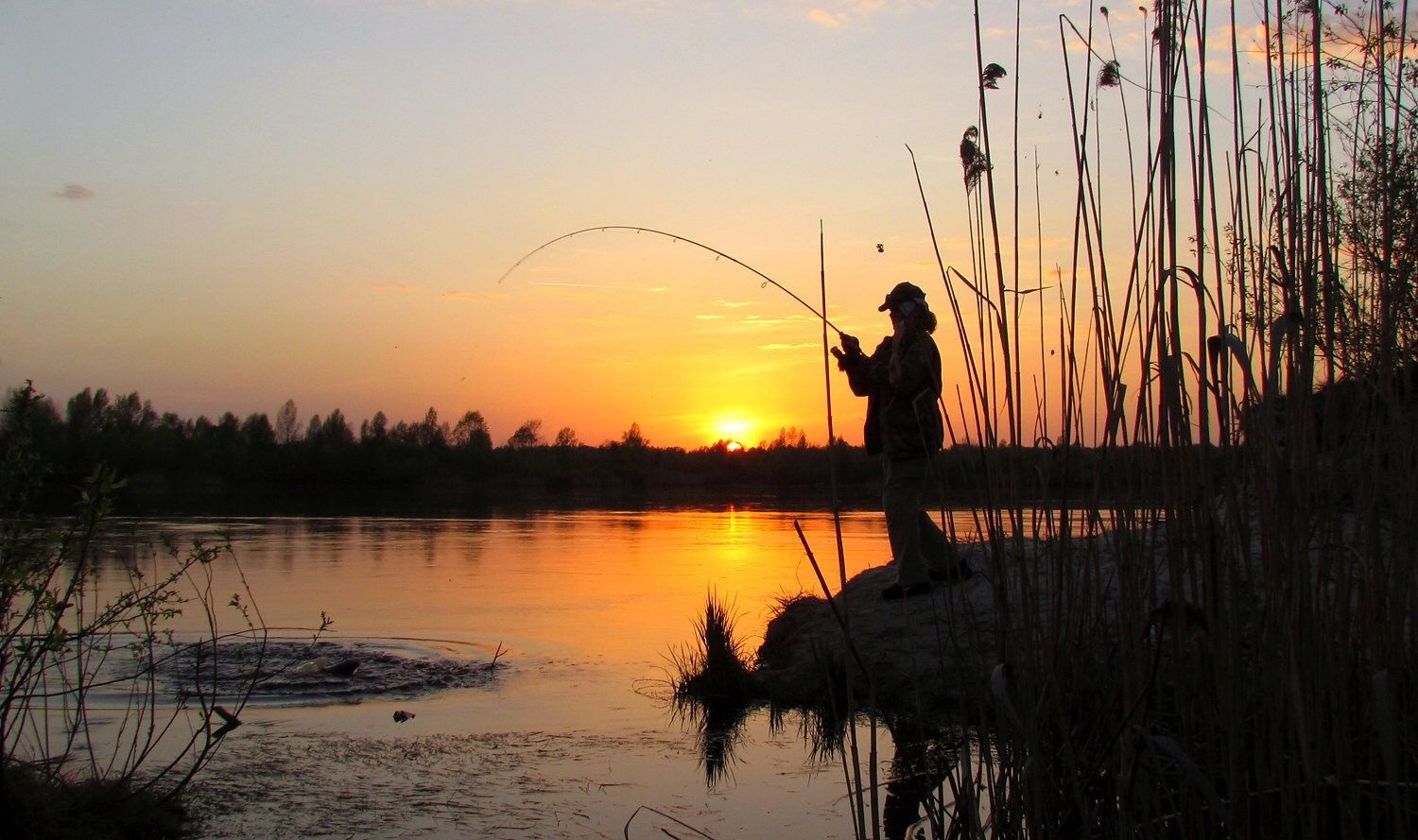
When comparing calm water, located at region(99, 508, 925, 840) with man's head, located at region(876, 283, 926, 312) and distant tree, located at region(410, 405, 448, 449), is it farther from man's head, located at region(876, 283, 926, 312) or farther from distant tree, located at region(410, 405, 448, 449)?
distant tree, located at region(410, 405, 448, 449)

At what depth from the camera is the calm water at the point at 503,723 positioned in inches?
149

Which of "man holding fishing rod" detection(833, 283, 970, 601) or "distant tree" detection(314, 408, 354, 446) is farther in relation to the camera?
"distant tree" detection(314, 408, 354, 446)

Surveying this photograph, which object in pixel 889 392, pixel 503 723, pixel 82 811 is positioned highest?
pixel 889 392

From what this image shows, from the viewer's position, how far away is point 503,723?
526 centimetres

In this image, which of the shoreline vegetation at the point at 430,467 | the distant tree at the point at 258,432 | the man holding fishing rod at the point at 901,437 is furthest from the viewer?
the distant tree at the point at 258,432

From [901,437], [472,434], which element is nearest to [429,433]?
[472,434]

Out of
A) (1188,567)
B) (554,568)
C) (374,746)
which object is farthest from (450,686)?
(554,568)

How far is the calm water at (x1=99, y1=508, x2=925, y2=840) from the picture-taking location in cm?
379

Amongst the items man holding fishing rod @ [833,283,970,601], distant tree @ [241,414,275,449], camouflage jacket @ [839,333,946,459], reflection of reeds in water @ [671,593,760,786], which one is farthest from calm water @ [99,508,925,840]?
distant tree @ [241,414,275,449]

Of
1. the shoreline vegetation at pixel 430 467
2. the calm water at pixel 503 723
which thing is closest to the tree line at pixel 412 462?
the shoreline vegetation at pixel 430 467

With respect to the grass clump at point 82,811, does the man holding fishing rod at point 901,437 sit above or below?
above

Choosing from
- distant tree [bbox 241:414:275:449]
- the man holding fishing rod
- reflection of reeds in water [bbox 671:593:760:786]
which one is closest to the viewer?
reflection of reeds in water [bbox 671:593:760:786]

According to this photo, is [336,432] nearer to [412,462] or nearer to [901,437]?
[412,462]

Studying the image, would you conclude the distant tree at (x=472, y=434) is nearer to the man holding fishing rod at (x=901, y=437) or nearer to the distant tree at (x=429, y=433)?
the distant tree at (x=429, y=433)
